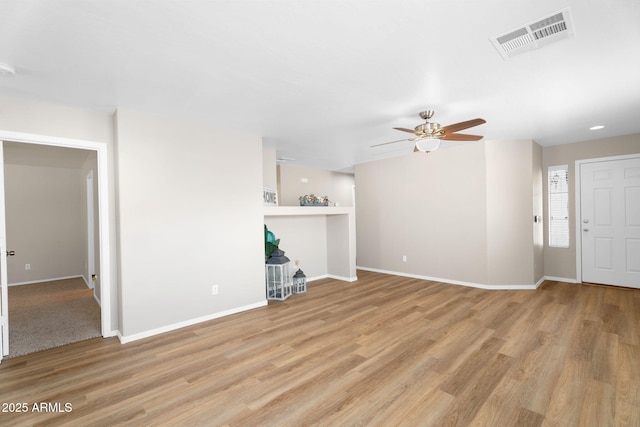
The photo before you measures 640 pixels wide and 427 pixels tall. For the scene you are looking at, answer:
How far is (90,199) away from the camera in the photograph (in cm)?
466

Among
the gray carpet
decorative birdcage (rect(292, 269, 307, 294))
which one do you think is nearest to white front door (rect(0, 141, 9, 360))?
the gray carpet

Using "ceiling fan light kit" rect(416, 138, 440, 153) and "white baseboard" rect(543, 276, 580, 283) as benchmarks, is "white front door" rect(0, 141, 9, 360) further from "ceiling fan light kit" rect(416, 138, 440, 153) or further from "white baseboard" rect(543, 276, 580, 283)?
"white baseboard" rect(543, 276, 580, 283)

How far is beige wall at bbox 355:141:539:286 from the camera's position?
473cm

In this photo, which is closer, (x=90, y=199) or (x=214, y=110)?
(x=214, y=110)

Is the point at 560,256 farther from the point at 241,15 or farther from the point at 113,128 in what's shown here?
the point at 113,128

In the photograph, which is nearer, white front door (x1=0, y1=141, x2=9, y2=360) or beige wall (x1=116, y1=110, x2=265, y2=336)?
white front door (x1=0, y1=141, x2=9, y2=360)

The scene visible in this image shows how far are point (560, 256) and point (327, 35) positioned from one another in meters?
5.79

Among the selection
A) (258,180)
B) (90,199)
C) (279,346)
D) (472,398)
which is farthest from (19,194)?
(472,398)

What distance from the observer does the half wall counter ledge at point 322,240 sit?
5234 millimetres

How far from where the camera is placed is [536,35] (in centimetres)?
187

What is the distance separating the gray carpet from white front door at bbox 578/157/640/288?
7397 mm

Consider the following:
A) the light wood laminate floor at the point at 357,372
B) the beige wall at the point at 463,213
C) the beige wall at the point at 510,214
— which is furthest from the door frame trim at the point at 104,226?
the beige wall at the point at 510,214

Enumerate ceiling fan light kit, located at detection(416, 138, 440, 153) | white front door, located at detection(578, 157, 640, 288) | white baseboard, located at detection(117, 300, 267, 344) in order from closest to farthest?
white baseboard, located at detection(117, 300, 267, 344) < ceiling fan light kit, located at detection(416, 138, 440, 153) < white front door, located at detection(578, 157, 640, 288)

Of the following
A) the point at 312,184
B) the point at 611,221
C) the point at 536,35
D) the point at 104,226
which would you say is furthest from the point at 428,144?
the point at 312,184
